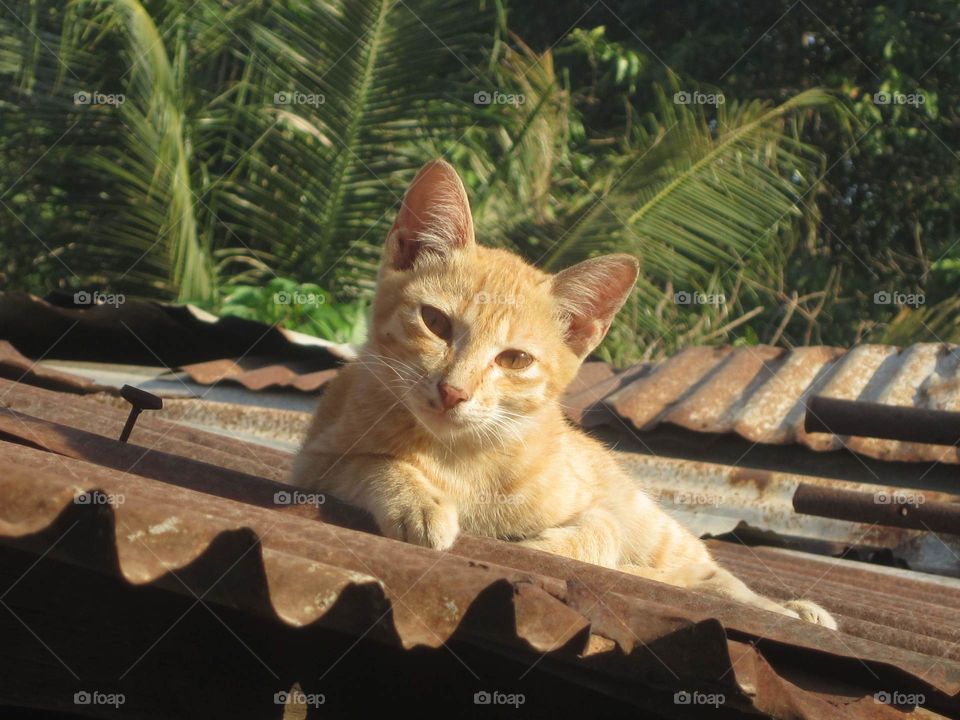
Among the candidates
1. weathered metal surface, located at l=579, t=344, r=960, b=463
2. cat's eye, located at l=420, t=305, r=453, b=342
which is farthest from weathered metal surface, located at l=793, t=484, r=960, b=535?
cat's eye, located at l=420, t=305, r=453, b=342

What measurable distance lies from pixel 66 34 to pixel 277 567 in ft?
34.2

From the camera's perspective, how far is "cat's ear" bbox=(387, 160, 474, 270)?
3260 millimetres

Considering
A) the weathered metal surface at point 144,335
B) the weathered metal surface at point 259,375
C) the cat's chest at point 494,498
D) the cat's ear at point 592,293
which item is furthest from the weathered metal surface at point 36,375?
the cat's ear at point 592,293

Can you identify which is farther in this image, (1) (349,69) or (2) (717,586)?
(1) (349,69)

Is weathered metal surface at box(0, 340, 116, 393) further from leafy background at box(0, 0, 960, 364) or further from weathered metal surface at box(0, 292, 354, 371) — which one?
leafy background at box(0, 0, 960, 364)

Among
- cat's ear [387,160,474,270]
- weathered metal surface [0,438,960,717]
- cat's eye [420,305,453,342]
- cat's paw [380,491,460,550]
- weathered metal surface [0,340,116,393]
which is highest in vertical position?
weathered metal surface [0,438,960,717]

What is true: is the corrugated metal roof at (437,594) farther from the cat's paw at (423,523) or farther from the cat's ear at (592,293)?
the cat's ear at (592,293)

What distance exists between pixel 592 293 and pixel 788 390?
2.53 metres

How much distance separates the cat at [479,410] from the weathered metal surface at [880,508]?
1.87 ft

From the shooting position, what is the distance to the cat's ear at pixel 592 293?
11.2ft

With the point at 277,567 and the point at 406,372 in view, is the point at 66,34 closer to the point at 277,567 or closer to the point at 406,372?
the point at 406,372

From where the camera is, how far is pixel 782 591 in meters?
3.19

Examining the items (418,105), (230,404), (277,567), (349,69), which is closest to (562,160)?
(418,105)

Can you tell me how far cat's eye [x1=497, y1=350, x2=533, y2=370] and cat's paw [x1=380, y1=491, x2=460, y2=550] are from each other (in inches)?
25.9
